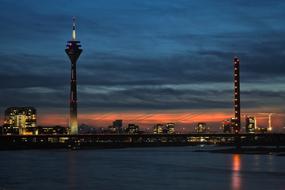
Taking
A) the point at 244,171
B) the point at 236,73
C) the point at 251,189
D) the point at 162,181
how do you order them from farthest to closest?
the point at 236,73
the point at 244,171
the point at 162,181
the point at 251,189

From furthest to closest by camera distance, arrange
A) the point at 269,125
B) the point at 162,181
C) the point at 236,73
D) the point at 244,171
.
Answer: the point at 236,73, the point at 269,125, the point at 244,171, the point at 162,181

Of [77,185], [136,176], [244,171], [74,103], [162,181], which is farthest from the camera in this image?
[74,103]

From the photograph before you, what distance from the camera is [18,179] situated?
6506cm

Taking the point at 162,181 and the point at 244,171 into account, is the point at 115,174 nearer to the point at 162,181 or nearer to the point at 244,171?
the point at 162,181

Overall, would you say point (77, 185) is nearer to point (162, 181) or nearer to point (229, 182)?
point (162, 181)

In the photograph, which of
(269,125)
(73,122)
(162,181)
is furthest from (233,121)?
(162,181)

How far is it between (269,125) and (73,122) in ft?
190

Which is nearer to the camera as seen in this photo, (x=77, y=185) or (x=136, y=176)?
(x=77, y=185)

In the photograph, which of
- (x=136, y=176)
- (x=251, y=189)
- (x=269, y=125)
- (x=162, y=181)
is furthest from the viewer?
(x=269, y=125)

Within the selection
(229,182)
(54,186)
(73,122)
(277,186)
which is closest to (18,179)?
(54,186)

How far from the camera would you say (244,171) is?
7725 cm

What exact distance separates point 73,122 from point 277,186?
136970 millimetres

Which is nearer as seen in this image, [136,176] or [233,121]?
[136,176]

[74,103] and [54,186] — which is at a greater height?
[74,103]
